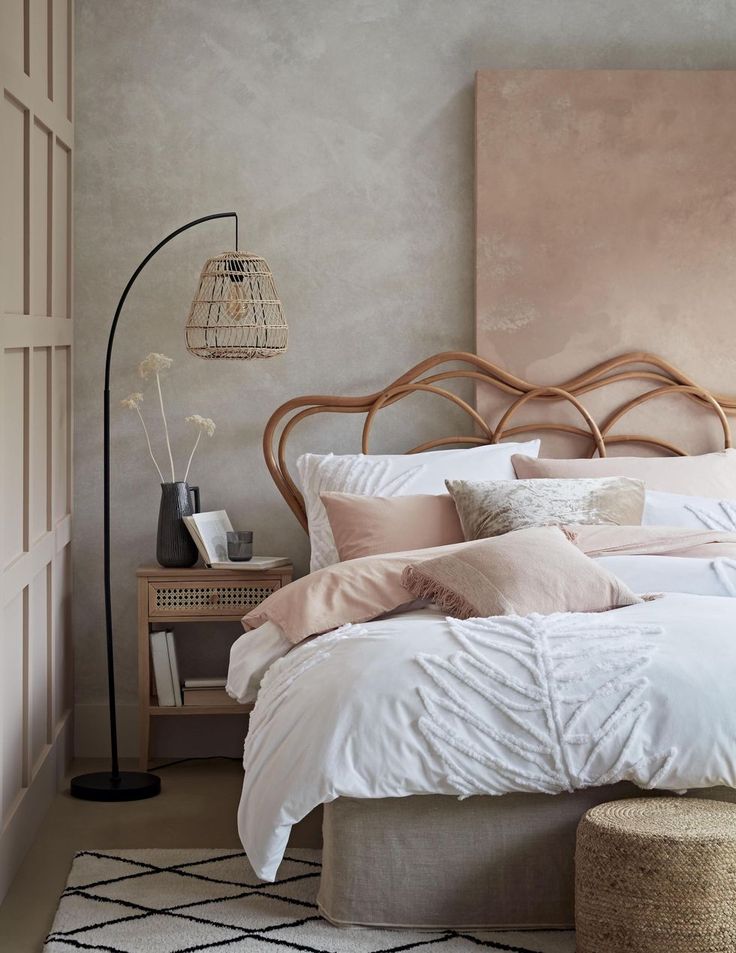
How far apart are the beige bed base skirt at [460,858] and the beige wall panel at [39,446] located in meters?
1.39

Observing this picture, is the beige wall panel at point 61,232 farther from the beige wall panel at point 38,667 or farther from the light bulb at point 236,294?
the beige wall panel at point 38,667

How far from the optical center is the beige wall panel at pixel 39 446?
11.2 ft

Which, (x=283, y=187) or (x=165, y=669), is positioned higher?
(x=283, y=187)

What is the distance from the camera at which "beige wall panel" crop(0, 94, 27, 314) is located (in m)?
2.96

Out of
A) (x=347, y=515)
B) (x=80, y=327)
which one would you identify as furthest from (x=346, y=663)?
(x=80, y=327)

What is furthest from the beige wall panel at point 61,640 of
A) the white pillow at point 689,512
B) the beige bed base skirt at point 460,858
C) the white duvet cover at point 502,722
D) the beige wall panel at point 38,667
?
the white pillow at point 689,512

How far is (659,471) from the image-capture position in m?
3.96

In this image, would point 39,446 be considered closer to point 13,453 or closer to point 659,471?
point 13,453

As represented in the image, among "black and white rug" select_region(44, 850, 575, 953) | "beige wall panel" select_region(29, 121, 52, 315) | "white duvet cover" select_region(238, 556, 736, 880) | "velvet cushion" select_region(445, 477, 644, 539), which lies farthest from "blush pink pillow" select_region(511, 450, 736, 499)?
"beige wall panel" select_region(29, 121, 52, 315)

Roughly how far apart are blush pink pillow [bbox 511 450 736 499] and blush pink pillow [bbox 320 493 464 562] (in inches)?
16.2

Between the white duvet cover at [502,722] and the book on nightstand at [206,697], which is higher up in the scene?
the white duvet cover at [502,722]

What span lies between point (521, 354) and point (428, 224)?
56 cm

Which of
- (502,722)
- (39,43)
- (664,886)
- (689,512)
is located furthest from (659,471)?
(39,43)

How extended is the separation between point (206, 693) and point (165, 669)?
0.54 ft
